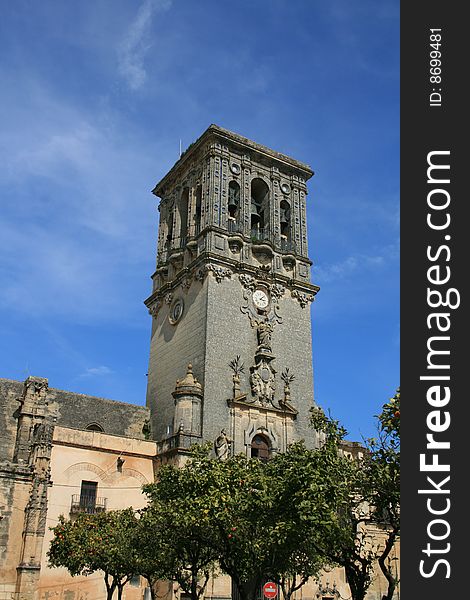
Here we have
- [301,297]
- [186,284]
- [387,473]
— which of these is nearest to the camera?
[387,473]

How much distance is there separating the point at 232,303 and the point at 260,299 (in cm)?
223

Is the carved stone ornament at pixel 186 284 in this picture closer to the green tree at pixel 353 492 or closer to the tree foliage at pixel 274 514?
the tree foliage at pixel 274 514

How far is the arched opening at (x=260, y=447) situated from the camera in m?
35.9

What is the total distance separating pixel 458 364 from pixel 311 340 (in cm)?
3140

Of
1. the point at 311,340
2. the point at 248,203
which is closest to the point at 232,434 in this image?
the point at 311,340

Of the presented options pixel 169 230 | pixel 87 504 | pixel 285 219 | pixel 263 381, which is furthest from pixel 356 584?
pixel 169 230

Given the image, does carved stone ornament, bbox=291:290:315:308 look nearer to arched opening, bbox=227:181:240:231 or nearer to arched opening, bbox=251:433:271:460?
arched opening, bbox=227:181:240:231

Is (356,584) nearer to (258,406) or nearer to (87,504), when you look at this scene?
(87,504)

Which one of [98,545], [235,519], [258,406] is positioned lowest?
[98,545]

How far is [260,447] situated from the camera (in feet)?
119

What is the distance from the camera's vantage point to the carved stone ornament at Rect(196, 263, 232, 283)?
38.4 meters

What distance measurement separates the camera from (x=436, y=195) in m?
10.2

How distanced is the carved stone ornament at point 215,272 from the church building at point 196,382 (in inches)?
3.4

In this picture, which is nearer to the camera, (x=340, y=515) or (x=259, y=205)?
(x=340, y=515)
